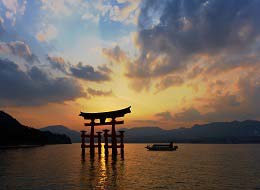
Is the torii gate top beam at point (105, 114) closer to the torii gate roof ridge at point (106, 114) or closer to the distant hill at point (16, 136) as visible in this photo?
the torii gate roof ridge at point (106, 114)

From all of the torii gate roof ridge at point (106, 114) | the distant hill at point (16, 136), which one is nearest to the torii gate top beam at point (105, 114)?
the torii gate roof ridge at point (106, 114)

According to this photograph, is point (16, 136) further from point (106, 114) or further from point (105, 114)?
point (106, 114)

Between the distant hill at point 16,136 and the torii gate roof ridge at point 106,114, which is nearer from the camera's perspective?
the torii gate roof ridge at point 106,114

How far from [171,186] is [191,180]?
407cm

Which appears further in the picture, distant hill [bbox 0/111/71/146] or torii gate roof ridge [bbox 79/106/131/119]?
distant hill [bbox 0/111/71/146]

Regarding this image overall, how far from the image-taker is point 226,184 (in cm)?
2420

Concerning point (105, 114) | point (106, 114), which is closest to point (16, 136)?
point (105, 114)

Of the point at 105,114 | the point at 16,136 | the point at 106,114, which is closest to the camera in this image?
the point at 106,114

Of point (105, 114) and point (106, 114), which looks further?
point (105, 114)

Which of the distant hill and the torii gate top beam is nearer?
the torii gate top beam

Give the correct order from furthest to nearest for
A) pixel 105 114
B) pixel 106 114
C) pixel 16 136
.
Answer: pixel 16 136 < pixel 105 114 < pixel 106 114

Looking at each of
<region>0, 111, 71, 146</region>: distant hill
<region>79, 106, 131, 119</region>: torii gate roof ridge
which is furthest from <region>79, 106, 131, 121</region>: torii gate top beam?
<region>0, 111, 71, 146</region>: distant hill

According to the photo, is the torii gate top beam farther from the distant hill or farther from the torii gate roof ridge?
the distant hill

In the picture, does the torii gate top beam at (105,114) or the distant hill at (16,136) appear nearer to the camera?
the torii gate top beam at (105,114)
